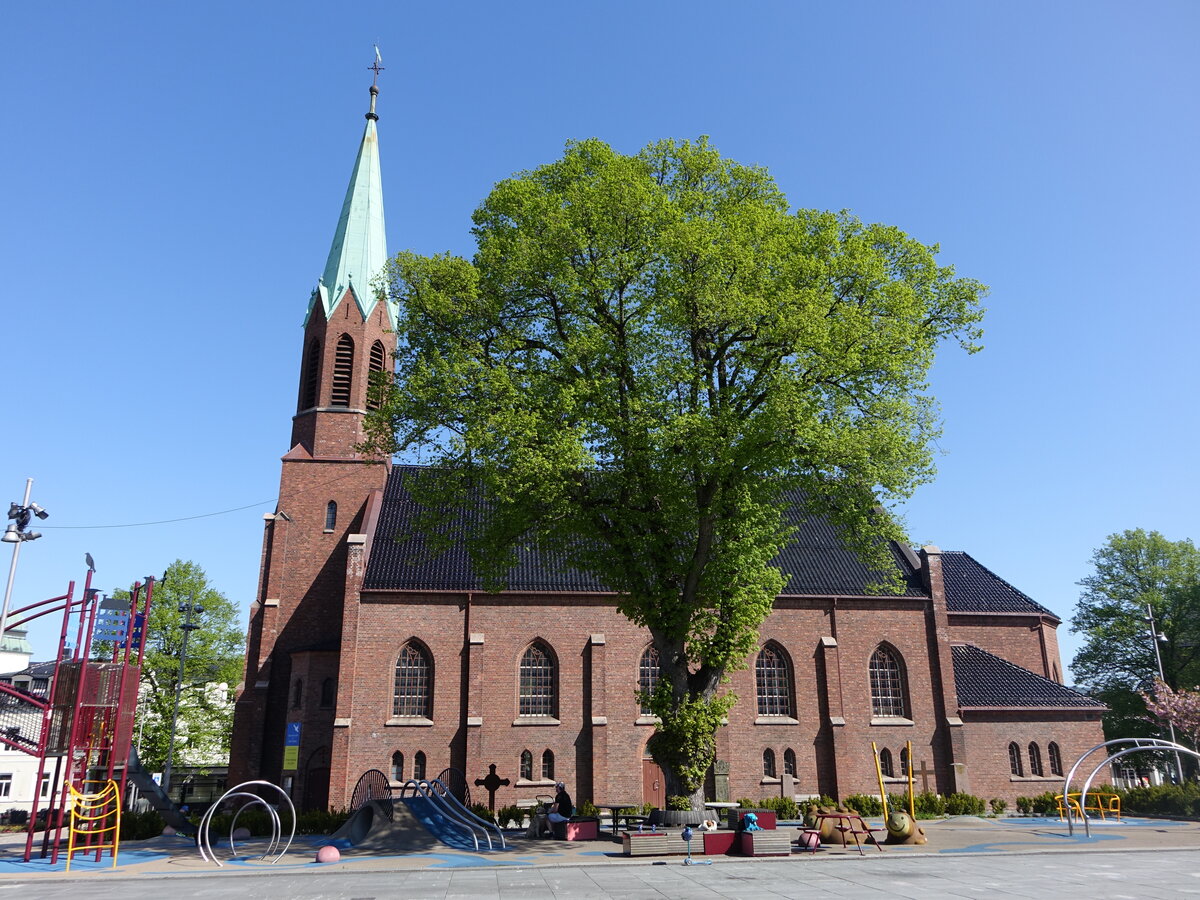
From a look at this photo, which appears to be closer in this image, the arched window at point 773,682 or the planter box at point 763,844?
the planter box at point 763,844

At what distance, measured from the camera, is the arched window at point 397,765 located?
98.6 feet

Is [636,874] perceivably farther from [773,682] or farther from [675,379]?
[773,682]

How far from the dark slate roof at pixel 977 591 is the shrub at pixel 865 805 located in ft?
35.3

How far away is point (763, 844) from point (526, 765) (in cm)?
1394

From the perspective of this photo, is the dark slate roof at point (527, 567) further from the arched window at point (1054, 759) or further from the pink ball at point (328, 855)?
the pink ball at point (328, 855)

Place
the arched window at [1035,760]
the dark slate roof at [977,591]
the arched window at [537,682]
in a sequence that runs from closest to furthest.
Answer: the arched window at [537,682] → the arched window at [1035,760] → the dark slate roof at [977,591]

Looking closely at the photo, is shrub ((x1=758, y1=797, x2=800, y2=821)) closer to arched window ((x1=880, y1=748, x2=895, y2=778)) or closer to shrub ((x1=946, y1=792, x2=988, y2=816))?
arched window ((x1=880, y1=748, x2=895, y2=778))

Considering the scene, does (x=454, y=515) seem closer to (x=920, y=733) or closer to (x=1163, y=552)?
(x=920, y=733)

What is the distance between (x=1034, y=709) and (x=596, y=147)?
28060mm

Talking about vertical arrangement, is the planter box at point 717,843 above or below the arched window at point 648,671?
below

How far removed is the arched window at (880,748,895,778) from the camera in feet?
108

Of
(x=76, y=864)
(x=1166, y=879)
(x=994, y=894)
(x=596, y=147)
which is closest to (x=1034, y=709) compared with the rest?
(x=1166, y=879)

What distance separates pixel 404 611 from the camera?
3203 centimetres

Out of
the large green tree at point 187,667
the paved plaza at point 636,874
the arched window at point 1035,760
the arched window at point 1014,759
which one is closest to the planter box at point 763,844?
the paved plaza at point 636,874
